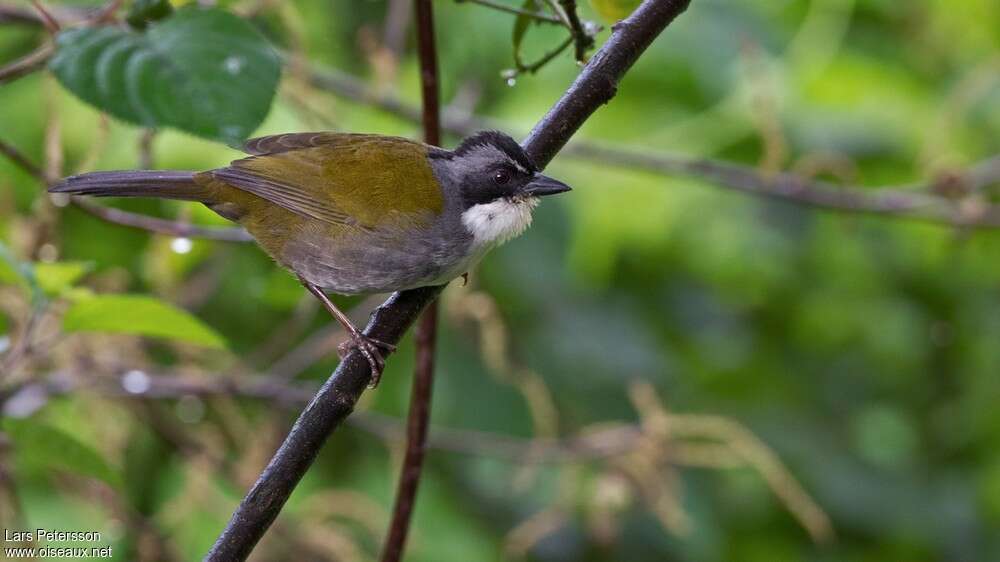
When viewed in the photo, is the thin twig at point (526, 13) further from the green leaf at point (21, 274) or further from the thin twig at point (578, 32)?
the green leaf at point (21, 274)

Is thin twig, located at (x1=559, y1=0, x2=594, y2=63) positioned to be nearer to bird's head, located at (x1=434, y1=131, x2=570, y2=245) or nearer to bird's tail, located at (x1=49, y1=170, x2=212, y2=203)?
bird's head, located at (x1=434, y1=131, x2=570, y2=245)

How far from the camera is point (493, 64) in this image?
4.83 meters

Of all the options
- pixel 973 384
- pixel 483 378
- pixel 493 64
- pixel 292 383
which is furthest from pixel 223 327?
pixel 973 384

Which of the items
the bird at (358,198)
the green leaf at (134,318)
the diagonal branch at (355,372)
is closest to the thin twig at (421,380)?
the diagonal branch at (355,372)

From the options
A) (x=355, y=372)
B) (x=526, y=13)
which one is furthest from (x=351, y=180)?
(x=355, y=372)

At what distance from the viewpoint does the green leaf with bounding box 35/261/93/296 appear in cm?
264

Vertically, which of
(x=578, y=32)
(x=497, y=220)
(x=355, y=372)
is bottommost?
(x=497, y=220)

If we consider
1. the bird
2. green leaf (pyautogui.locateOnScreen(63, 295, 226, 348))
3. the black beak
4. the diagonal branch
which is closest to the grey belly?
the bird

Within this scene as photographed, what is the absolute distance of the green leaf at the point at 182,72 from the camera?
7.14 feet

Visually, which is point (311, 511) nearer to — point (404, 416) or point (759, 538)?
point (404, 416)

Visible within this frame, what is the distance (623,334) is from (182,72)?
320 centimetres

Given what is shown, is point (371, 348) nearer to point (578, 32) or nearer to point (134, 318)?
point (134, 318)

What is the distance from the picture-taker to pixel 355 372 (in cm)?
217

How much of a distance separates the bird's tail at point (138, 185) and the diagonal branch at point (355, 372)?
0.78 meters
